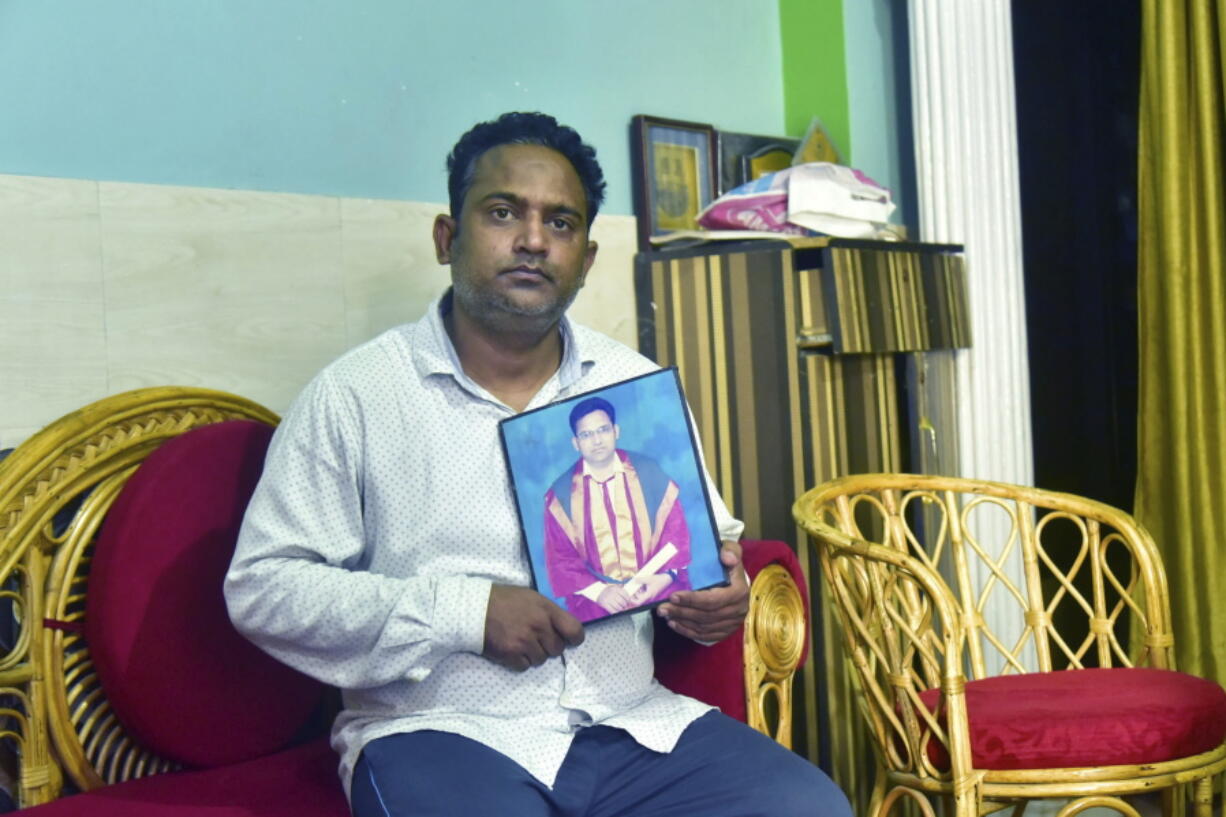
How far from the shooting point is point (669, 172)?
2881mm

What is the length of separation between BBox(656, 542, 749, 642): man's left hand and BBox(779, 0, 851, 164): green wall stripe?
5.63 feet

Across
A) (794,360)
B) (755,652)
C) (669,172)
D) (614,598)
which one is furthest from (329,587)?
(669,172)

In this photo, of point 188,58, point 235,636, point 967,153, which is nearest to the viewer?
point 235,636

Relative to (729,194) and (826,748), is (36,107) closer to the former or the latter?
(729,194)

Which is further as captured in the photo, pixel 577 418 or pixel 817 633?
pixel 817 633

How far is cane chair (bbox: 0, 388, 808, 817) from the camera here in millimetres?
1645

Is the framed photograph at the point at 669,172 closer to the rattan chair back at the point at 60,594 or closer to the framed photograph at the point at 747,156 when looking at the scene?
the framed photograph at the point at 747,156

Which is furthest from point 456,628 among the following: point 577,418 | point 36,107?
point 36,107

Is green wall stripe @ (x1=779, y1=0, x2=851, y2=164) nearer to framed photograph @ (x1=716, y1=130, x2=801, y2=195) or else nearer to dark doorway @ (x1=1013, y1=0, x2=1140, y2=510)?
framed photograph @ (x1=716, y1=130, x2=801, y2=195)

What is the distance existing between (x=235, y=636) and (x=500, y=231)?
0.65 metres

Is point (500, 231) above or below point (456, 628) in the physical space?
above

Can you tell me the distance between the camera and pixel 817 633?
2656 mm

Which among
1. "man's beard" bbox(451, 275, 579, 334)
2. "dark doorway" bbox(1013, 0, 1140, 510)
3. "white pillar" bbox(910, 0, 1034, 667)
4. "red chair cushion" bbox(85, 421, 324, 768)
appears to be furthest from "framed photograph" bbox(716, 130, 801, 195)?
"red chair cushion" bbox(85, 421, 324, 768)

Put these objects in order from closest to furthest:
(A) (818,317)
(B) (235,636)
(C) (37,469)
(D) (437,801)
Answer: (D) (437,801) < (C) (37,469) < (B) (235,636) < (A) (818,317)
